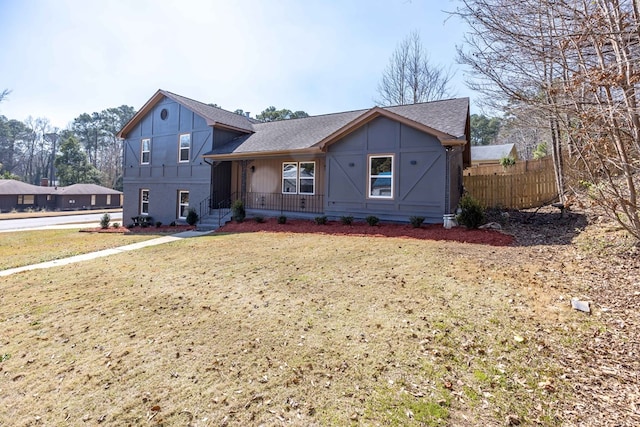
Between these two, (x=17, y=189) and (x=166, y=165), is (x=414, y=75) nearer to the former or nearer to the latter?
(x=166, y=165)

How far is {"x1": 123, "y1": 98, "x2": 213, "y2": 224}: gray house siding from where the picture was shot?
55.8 feet

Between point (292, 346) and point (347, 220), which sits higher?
point (347, 220)

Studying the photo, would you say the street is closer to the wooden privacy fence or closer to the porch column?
the porch column

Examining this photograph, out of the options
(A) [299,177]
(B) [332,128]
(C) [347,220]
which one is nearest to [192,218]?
(A) [299,177]

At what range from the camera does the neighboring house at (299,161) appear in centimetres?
1129

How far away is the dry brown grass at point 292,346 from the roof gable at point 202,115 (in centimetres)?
1221

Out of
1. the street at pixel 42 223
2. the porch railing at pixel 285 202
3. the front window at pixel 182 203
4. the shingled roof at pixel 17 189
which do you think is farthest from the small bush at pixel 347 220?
Result: the shingled roof at pixel 17 189

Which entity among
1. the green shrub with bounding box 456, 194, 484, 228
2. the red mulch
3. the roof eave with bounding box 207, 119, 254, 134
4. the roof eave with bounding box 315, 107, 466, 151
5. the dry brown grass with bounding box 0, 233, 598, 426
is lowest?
the dry brown grass with bounding box 0, 233, 598, 426

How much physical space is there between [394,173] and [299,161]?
4.86m

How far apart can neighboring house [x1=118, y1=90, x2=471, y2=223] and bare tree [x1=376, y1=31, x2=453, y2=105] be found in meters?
10.2

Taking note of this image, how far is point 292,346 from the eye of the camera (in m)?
3.56

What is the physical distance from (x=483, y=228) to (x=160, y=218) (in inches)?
671

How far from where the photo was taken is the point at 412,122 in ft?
35.8

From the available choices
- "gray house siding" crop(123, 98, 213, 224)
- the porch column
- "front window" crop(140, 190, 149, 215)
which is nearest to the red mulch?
the porch column
